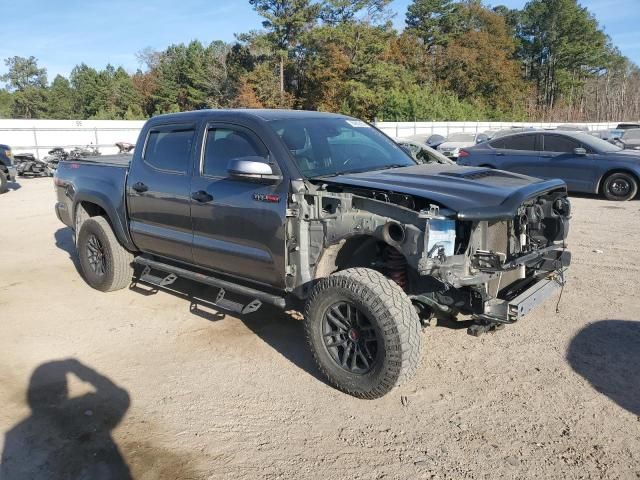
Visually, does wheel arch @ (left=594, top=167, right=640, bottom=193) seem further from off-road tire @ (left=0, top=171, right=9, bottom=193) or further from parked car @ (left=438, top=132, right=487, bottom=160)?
off-road tire @ (left=0, top=171, right=9, bottom=193)

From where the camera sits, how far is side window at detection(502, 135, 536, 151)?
42.4 ft

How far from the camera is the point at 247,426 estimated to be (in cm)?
354

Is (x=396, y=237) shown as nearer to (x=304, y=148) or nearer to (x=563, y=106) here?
(x=304, y=148)

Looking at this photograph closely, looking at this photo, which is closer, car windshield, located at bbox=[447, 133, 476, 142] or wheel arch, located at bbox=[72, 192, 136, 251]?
wheel arch, located at bbox=[72, 192, 136, 251]

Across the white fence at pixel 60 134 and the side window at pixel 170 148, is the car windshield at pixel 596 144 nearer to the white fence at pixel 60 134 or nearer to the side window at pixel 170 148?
the side window at pixel 170 148

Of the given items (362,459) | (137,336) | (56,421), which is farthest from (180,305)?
(362,459)

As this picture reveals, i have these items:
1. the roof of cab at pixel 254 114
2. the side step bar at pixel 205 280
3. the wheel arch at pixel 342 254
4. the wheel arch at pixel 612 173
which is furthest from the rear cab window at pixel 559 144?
the side step bar at pixel 205 280

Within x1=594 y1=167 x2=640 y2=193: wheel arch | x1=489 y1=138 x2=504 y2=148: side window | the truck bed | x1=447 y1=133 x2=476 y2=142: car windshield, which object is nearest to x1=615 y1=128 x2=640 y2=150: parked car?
x1=447 y1=133 x2=476 y2=142: car windshield

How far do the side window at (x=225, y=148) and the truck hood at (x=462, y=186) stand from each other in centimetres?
73

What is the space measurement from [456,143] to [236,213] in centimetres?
2028

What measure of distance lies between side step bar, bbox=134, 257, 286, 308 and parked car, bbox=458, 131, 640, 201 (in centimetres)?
962

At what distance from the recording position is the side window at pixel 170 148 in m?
4.98

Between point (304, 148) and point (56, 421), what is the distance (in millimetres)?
2642

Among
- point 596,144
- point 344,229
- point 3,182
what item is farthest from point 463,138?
point 344,229
